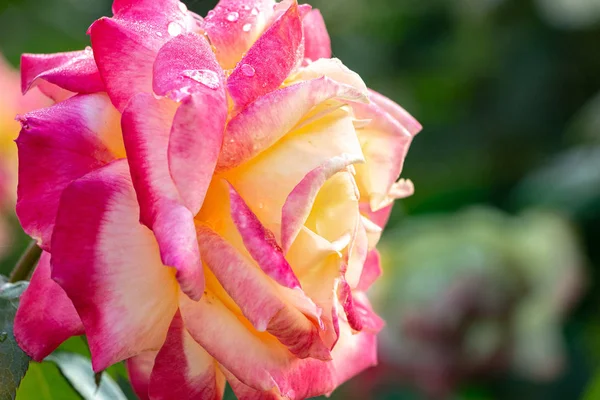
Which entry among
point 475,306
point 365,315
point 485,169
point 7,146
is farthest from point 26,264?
point 485,169

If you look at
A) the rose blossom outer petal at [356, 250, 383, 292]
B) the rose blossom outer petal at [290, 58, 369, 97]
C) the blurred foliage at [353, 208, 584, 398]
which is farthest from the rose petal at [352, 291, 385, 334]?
the blurred foliage at [353, 208, 584, 398]

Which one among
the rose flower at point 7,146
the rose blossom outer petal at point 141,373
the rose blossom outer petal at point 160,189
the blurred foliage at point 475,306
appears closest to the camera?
the rose blossom outer petal at point 160,189

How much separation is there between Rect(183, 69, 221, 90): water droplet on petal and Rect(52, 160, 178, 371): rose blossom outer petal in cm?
5

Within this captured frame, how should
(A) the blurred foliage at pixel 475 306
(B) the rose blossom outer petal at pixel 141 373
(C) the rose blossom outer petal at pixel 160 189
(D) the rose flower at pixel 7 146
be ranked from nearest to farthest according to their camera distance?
(C) the rose blossom outer petal at pixel 160 189 < (B) the rose blossom outer petal at pixel 141 373 < (D) the rose flower at pixel 7 146 < (A) the blurred foliage at pixel 475 306

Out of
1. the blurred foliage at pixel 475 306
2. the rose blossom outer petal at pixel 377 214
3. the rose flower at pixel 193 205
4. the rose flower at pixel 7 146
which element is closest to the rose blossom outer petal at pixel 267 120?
the rose flower at pixel 193 205

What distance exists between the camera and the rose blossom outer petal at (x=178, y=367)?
1.18 ft

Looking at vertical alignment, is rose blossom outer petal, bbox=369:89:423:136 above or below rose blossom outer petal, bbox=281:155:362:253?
below

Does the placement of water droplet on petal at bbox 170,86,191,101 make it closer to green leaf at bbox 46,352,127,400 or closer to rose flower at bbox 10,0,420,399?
rose flower at bbox 10,0,420,399

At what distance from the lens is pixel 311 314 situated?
1.15ft

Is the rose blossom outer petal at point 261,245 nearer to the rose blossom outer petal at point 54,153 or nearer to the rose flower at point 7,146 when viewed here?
the rose blossom outer petal at point 54,153

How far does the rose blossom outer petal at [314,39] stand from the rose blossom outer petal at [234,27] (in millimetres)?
36

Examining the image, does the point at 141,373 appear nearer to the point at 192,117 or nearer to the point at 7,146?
A: the point at 192,117

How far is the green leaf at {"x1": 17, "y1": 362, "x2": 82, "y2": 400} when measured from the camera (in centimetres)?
46

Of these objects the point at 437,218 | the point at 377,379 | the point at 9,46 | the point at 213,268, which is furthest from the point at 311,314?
the point at 9,46
